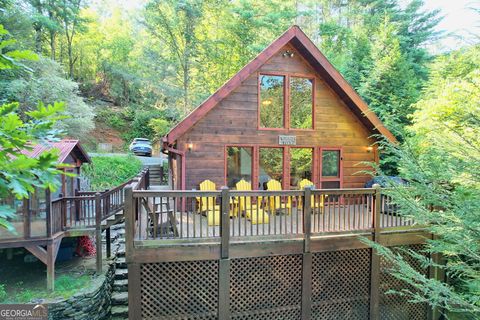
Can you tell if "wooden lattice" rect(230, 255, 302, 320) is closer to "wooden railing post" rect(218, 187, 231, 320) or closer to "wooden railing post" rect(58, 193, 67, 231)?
"wooden railing post" rect(218, 187, 231, 320)

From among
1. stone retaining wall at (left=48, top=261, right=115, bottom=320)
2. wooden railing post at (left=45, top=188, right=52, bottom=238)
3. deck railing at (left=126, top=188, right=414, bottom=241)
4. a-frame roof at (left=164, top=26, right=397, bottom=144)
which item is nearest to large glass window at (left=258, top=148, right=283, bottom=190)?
a-frame roof at (left=164, top=26, right=397, bottom=144)

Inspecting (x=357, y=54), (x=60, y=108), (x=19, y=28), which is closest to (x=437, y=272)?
(x=60, y=108)

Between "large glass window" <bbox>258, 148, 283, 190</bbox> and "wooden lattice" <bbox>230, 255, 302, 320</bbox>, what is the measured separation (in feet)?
11.4

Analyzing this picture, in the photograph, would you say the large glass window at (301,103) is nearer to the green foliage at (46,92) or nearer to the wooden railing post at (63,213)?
the wooden railing post at (63,213)

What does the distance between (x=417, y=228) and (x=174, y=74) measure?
17.5 m

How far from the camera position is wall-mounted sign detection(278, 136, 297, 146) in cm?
895

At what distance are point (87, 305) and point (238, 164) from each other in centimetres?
520

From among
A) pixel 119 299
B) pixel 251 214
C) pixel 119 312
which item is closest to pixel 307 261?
pixel 251 214

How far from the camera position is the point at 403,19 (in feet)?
56.3

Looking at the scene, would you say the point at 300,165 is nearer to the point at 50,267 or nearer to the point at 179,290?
the point at 179,290

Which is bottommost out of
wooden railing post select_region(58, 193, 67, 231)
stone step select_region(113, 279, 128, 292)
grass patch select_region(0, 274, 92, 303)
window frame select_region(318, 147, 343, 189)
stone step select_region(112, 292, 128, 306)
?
stone step select_region(112, 292, 128, 306)

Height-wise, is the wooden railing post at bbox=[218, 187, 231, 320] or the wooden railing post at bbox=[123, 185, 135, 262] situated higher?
the wooden railing post at bbox=[123, 185, 135, 262]

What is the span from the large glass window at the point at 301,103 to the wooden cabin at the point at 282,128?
0.03m

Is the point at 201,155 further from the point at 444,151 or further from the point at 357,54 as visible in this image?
the point at 357,54
